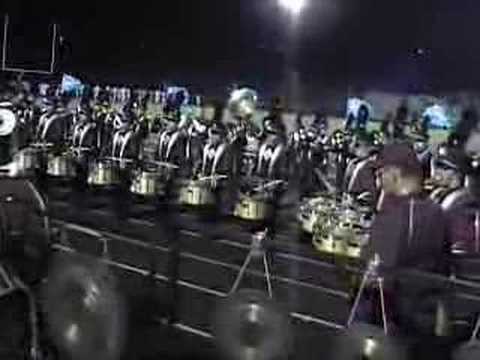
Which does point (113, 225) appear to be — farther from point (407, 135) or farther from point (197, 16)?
point (407, 135)

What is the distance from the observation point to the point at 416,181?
190 centimetres

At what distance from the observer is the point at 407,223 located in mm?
1870

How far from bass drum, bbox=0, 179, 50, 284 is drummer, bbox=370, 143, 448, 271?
0.83 meters

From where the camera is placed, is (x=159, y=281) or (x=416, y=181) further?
(x=159, y=281)

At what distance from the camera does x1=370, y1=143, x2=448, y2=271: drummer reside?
1876 millimetres

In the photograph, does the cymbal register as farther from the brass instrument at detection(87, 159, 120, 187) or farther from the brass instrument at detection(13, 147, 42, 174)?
the brass instrument at detection(13, 147, 42, 174)

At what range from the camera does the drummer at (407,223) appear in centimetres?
188

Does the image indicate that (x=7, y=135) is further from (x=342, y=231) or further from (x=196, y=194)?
(x=342, y=231)

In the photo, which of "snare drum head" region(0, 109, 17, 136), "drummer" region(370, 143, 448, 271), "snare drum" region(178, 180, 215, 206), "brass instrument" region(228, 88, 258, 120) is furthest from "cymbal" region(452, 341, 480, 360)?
"snare drum head" region(0, 109, 17, 136)

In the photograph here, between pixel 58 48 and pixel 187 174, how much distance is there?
44 cm

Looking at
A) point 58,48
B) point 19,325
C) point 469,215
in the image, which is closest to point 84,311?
point 19,325

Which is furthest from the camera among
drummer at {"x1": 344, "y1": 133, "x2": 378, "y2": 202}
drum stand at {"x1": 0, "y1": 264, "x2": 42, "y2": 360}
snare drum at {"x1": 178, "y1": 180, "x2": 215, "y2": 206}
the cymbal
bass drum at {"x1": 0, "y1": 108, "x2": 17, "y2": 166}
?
bass drum at {"x1": 0, "y1": 108, "x2": 17, "y2": 166}

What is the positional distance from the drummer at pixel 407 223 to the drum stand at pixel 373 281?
3 centimetres

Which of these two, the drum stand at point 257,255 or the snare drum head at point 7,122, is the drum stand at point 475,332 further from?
the snare drum head at point 7,122
